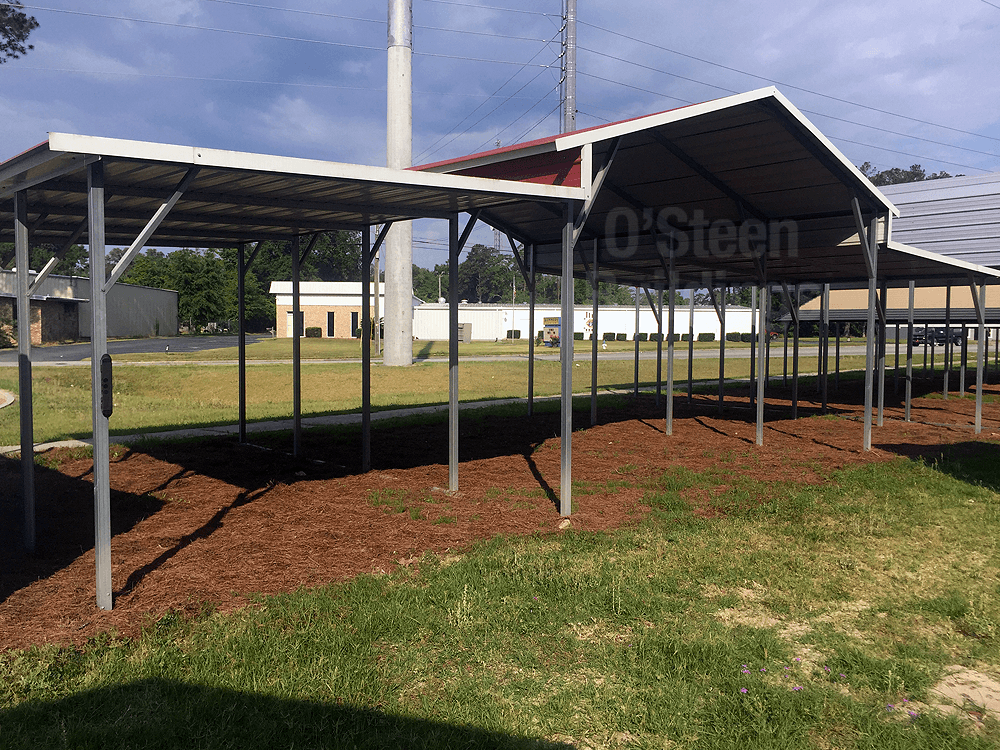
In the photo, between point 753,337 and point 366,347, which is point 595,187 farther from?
point 753,337

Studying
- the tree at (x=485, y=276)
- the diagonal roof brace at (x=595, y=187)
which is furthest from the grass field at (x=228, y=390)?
the tree at (x=485, y=276)

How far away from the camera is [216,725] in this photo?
151 inches

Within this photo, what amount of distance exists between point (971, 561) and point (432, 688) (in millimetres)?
5337

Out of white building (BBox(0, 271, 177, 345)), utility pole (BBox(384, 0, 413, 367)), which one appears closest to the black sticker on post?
utility pole (BBox(384, 0, 413, 367))

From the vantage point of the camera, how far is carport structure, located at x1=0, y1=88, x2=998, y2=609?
5.61 metres

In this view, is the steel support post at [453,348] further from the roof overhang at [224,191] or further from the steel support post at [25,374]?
the steel support post at [25,374]

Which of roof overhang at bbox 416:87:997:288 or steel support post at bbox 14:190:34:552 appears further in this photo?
roof overhang at bbox 416:87:997:288

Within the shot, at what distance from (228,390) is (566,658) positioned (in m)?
18.9

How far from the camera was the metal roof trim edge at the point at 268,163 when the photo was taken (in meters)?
4.91

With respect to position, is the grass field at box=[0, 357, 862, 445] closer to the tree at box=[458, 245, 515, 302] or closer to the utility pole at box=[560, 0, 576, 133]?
the utility pole at box=[560, 0, 576, 133]

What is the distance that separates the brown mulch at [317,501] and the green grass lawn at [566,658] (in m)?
0.56

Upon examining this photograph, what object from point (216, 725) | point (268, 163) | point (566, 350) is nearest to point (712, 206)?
point (566, 350)

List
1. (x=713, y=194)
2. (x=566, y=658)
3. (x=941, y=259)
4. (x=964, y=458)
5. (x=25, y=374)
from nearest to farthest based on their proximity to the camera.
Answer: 1. (x=566, y=658)
2. (x=25, y=374)
3. (x=964, y=458)
4. (x=713, y=194)
5. (x=941, y=259)

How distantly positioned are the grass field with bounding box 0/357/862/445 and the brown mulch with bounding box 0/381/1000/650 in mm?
4174
